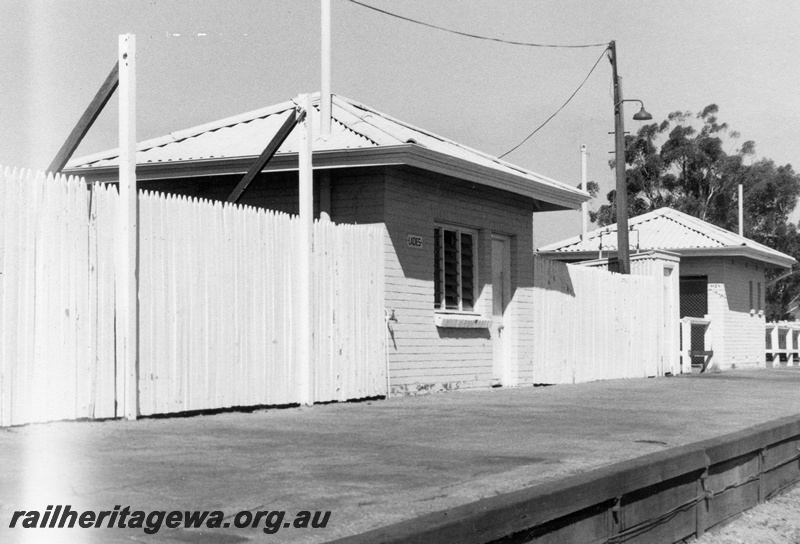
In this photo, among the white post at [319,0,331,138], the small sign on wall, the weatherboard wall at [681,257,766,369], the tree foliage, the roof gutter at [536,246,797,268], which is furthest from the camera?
the tree foliage

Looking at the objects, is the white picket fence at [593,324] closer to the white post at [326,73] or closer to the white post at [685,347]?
the white post at [685,347]

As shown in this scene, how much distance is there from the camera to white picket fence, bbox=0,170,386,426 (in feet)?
30.4

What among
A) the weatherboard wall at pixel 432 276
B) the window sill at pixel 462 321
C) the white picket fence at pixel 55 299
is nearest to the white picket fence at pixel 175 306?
the white picket fence at pixel 55 299

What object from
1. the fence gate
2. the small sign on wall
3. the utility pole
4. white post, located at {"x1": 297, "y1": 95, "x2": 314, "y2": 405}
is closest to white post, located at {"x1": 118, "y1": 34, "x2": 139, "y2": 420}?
white post, located at {"x1": 297, "y1": 95, "x2": 314, "y2": 405}

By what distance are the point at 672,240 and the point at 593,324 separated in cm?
1049

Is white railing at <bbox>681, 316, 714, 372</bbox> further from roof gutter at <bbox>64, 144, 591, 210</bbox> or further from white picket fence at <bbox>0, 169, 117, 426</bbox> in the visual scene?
white picket fence at <bbox>0, 169, 117, 426</bbox>

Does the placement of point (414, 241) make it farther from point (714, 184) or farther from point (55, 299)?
point (714, 184)

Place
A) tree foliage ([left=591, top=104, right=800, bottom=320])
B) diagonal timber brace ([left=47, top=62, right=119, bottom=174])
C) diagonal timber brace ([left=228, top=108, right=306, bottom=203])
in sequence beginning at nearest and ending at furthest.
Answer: diagonal timber brace ([left=47, top=62, right=119, bottom=174]) → diagonal timber brace ([left=228, top=108, right=306, bottom=203]) → tree foliage ([left=591, top=104, right=800, bottom=320])

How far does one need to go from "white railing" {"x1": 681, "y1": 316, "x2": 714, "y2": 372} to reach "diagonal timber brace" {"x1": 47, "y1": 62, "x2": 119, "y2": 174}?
17.1 meters

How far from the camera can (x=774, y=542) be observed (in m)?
7.73

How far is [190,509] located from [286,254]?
22.5 feet

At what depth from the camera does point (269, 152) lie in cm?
1333

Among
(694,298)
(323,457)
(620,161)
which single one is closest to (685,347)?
(620,161)

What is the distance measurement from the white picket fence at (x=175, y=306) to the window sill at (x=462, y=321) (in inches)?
73.6
